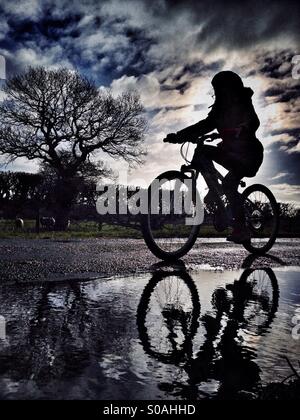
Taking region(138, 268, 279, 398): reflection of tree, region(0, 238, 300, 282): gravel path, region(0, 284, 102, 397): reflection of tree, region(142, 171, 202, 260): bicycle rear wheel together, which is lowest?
region(138, 268, 279, 398): reflection of tree

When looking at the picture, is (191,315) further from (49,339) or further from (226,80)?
(226,80)

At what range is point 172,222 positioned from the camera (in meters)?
6.62

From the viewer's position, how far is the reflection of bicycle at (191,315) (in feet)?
6.41

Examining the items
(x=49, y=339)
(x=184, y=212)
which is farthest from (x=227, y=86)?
(x=49, y=339)

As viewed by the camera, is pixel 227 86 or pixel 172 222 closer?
pixel 227 86

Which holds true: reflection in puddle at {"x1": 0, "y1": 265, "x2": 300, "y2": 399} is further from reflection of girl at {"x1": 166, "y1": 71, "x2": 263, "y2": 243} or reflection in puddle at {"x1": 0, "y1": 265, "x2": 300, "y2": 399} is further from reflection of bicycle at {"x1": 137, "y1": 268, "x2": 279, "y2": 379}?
reflection of girl at {"x1": 166, "y1": 71, "x2": 263, "y2": 243}

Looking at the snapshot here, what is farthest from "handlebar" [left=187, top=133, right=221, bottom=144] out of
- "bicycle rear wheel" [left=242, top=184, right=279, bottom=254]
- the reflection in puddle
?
the reflection in puddle

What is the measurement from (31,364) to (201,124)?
4.19 meters

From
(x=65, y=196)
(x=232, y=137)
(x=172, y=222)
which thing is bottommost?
(x=172, y=222)

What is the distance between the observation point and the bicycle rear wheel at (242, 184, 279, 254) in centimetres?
671

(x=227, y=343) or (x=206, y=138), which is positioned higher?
(x=206, y=138)

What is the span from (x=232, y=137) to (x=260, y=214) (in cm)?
202

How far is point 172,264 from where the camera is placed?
5383mm

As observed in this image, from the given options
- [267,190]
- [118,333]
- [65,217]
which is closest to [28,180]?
[65,217]
